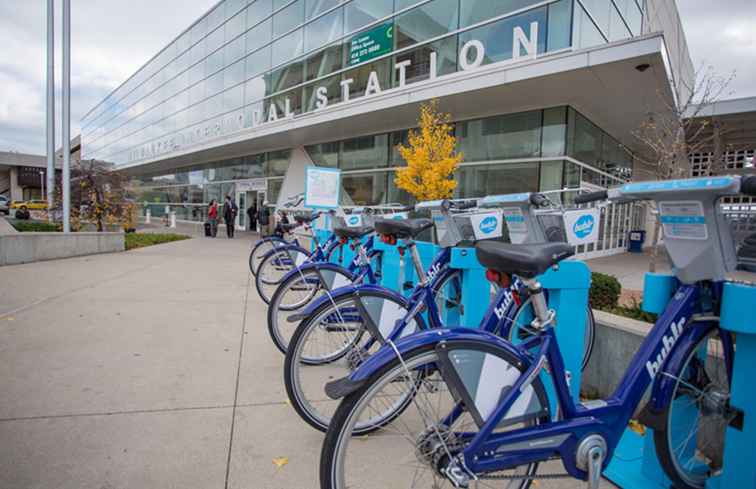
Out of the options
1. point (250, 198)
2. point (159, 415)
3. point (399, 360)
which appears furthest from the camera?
point (250, 198)

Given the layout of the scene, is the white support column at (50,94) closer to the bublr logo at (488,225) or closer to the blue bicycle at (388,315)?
the blue bicycle at (388,315)

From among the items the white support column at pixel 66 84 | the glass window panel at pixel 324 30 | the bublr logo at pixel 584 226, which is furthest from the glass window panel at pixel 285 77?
the bublr logo at pixel 584 226

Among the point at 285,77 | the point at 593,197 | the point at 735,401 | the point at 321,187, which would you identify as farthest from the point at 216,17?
the point at 735,401

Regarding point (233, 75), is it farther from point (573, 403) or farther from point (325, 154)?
point (573, 403)

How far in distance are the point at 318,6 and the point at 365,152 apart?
6.40 m

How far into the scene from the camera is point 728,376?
188 centimetres

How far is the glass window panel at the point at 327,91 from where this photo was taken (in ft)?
49.5

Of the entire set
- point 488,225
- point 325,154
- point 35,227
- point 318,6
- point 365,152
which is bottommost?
point 35,227

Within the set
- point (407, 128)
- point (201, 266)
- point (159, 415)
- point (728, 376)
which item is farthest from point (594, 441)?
point (407, 128)

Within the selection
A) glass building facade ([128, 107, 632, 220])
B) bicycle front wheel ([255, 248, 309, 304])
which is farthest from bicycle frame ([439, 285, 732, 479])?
glass building facade ([128, 107, 632, 220])

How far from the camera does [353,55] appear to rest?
1458cm

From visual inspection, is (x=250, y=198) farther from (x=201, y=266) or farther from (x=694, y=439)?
(x=694, y=439)

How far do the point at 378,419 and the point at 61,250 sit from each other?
373 inches

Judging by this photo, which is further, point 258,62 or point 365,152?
point 258,62
